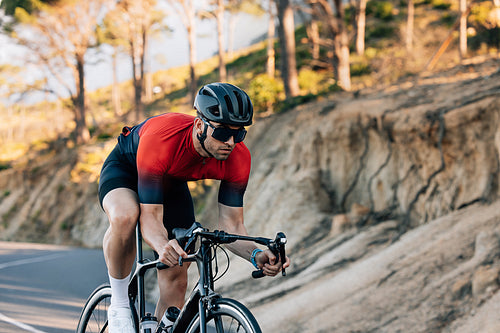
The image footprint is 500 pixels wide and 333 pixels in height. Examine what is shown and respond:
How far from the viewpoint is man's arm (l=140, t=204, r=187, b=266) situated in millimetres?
3072

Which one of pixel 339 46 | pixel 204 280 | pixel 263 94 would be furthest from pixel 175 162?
pixel 339 46

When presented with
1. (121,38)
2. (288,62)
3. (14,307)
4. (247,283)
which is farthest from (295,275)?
(121,38)

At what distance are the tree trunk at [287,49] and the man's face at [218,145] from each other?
14.6m

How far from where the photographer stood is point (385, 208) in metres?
9.88

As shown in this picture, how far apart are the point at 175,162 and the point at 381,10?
3579cm

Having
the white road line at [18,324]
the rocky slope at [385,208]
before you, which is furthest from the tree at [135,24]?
the white road line at [18,324]

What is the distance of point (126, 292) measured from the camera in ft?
12.4

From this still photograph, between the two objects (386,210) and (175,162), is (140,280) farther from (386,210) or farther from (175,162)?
(386,210)

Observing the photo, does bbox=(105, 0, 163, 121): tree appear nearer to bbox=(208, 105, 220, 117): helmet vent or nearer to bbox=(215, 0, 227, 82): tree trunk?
bbox=(215, 0, 227, 82): tree trunk

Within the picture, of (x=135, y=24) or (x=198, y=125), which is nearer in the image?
(x=198, y=125)

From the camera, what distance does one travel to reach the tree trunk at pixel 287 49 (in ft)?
58.2

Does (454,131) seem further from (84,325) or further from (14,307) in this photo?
(14,307)

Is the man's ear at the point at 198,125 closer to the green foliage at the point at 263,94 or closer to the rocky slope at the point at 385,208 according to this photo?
the rocky slope at the point at 385,208

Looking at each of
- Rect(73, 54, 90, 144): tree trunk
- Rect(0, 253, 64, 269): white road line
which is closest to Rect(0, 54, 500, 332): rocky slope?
Rect(0, 253, 64, 269): white road line
